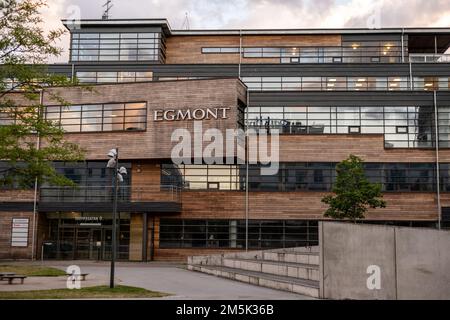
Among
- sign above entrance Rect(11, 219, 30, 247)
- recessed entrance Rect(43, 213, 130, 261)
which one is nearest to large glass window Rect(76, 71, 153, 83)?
recessed entrance Rect(43, 213, 130, 261)

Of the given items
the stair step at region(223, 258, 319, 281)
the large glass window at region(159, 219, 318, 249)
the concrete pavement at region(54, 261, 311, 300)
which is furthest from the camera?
the large glass window at region(159, 219, 318, 249)

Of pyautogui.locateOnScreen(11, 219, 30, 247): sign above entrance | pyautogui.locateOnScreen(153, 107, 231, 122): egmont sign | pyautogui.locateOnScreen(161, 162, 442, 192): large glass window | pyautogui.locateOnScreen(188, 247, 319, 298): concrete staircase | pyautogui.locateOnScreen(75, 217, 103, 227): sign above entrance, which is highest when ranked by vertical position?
pyautogui.locateOnScreen(153, 107, 231, 122): egmont sign

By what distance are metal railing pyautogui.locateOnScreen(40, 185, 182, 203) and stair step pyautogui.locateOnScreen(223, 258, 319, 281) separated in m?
9.98

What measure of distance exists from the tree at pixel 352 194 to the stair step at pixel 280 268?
29.6 ft

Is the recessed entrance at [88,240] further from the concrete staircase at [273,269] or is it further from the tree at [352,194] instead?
the tree at [352,194]

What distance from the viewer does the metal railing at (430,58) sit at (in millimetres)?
49431

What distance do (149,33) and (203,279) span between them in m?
31.4

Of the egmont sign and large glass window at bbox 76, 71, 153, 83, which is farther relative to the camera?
large glass window at bbox 76, 71, 153, 83

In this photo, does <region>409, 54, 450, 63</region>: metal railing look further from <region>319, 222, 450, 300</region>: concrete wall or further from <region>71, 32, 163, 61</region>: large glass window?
<region>319, 222, 450, 300</region>: concrete wall

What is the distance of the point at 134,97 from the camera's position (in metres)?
40.9

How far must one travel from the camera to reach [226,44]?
5428 centimetres

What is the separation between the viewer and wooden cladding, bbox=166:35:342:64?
53.8m

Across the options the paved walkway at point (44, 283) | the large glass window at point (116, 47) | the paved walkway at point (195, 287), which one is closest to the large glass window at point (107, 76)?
the large glass window at point (116, 47)
